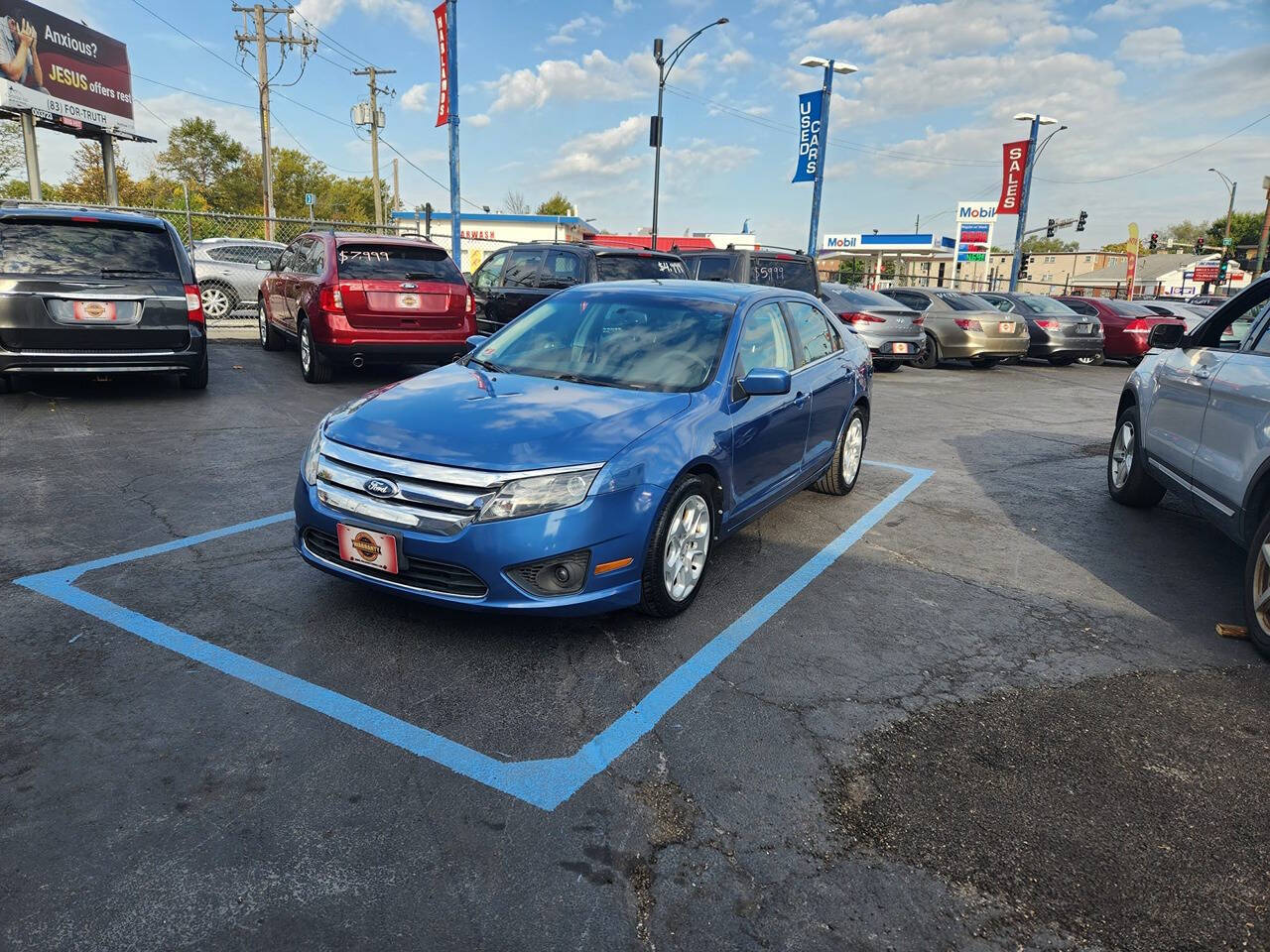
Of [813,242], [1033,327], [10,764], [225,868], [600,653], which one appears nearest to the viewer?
[225,868]

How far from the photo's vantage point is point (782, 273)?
13555mm

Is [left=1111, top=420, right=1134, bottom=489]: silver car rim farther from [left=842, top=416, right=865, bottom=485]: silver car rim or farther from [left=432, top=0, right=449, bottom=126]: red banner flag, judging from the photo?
[left=432, top=0, right=449, bottom=126]: red banner flag

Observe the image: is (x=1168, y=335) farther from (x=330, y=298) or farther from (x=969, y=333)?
(x=969, y=333)

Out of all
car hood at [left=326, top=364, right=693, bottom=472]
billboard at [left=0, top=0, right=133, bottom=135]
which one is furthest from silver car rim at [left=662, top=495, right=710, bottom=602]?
billboard at [left=0, top=0, right=133, bottom=135]

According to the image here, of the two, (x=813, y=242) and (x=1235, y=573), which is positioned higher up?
(x=813, y=242)

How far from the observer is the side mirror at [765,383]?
436 centimetres

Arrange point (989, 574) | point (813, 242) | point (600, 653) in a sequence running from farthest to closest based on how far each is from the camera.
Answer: point (813, 242) → point (989, 574) → point (600, 653)

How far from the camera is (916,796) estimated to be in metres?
2.78

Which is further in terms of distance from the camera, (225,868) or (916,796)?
(916,796)

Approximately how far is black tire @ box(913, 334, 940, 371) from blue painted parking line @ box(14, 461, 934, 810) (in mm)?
13258

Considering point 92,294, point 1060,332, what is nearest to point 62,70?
point 92,294

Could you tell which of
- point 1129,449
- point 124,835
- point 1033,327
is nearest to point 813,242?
point 1033,327

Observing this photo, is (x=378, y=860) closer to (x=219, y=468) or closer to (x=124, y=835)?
(x=124, y=835)

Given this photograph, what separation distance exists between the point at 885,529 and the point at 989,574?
2.89ft
